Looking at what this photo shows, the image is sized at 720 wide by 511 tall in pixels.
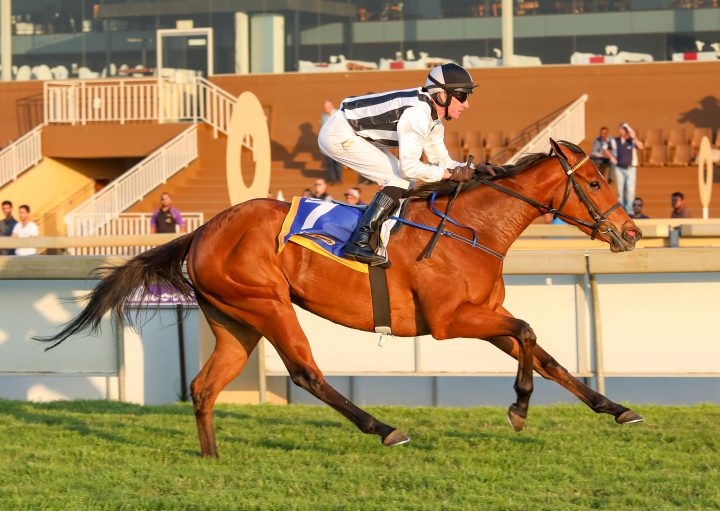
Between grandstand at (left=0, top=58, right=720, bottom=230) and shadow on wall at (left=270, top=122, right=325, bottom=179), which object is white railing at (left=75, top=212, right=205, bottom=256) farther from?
shadow on wall at (left=270, top=122, right=325, bottom=179)

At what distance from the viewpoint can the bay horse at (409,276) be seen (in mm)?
5969

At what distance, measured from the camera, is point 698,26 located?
21469mm

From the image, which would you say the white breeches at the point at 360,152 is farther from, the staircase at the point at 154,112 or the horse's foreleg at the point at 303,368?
the staircase at the point at 154,112

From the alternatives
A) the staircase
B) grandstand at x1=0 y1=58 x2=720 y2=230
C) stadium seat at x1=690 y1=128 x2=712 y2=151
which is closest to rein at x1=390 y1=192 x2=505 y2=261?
the staircase

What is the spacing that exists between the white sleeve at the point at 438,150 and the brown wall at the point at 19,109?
17181 millimetres

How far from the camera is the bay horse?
5.97 metres

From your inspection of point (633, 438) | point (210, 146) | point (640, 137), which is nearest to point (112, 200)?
point (210, 146)

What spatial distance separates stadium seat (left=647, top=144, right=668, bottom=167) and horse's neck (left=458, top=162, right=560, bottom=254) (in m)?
13.3

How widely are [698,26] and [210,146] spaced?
8805 millimetres

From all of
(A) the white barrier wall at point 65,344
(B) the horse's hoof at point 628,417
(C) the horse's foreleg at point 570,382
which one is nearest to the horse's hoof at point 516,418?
(C) the horse's foreleg at point 570,382

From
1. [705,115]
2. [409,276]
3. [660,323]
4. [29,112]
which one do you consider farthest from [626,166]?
[29,112]

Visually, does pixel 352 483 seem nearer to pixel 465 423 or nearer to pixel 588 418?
pixel 465 423

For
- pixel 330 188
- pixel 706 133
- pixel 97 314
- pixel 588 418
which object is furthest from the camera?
pixel 706 133

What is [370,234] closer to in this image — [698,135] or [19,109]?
[698,135]
